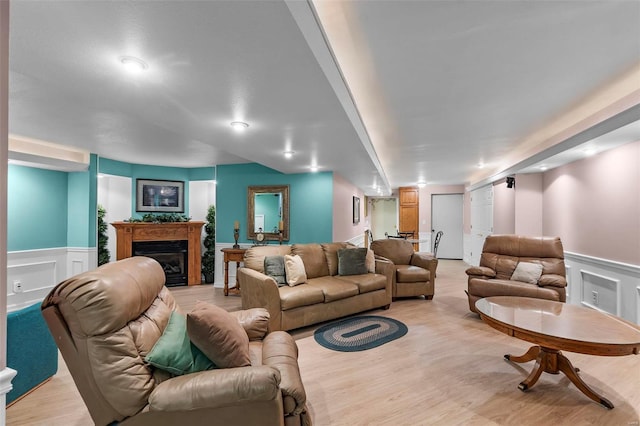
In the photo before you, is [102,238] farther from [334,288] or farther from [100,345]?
[100,345]

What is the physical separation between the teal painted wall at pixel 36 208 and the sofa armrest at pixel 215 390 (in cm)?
473

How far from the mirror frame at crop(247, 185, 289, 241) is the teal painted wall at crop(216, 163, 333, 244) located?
0.07 metres

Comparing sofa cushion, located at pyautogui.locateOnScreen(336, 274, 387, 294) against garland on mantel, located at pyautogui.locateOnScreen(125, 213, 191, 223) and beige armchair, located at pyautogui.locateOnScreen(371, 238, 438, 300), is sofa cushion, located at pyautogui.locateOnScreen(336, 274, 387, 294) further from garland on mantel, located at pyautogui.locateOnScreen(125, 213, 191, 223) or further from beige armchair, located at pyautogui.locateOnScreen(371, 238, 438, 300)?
garland on mantel, located at pyautogui.locateOnScreen(125, 213, 191, 223)

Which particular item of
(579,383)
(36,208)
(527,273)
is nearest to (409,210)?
(527,273)

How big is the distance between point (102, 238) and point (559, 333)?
6521mm

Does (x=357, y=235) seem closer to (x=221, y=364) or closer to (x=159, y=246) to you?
(x=159, y=246)

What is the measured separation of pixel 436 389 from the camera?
7.62ft

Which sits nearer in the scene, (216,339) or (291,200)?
(216,339)

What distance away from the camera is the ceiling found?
1426 millimetres

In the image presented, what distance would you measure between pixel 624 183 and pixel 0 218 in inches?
212

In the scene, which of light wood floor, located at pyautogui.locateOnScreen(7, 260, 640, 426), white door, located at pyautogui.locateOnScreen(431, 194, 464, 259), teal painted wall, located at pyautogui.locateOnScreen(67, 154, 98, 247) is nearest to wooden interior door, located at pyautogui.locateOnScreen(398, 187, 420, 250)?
white door, located at pyautogui.locateOnScreen(431, 194, 464, 259)

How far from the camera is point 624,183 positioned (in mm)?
3566

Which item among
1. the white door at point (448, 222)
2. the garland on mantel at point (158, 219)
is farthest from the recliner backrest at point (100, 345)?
the white door at point (448, 222)

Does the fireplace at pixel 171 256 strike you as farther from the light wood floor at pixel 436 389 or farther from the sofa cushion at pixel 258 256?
the light wood floor at pixel 436 389
